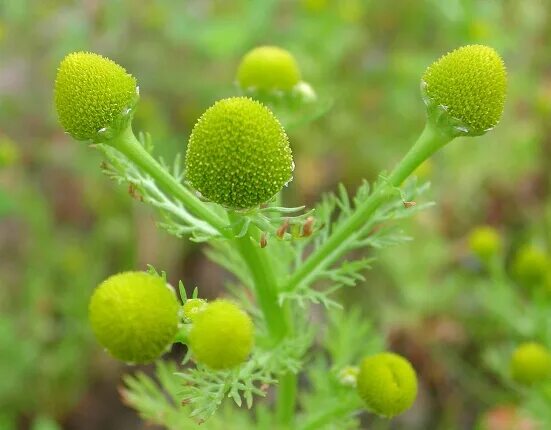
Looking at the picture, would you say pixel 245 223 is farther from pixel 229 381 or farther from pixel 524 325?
pixel 524 325

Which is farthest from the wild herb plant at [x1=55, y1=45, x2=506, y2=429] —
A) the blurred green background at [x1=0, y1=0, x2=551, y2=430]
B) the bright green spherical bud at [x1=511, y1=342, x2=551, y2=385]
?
the blurred green background at [x1=0, y1=0, x2=551, y2=430]

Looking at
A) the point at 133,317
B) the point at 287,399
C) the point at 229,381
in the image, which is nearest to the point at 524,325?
the point at 287,399

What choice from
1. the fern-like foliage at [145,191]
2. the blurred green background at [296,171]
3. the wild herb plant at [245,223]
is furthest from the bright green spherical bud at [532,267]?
the fern-like foliage at [145,191]

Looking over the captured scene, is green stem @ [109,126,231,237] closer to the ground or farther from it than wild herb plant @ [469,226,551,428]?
farther from it

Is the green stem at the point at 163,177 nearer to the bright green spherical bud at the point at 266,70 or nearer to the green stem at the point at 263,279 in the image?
the green stem at the point at 263,279

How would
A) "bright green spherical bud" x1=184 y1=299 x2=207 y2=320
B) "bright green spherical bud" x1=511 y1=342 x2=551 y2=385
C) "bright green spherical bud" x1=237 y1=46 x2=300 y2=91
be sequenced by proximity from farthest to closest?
"bright green spherical bud" x1=511 y1=342 x2=551 y2=385
"bright green spherical bud" x1=237 y1=46 x2=300 y2=91
"bright green spherical bud" x1=184 y1=299 x2=207 y2=320

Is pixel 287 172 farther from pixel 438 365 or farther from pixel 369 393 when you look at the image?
pixel 438 365

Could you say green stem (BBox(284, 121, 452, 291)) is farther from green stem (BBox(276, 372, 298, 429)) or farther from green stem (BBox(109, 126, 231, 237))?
green stem (BBox(276, 372, 298, 429))

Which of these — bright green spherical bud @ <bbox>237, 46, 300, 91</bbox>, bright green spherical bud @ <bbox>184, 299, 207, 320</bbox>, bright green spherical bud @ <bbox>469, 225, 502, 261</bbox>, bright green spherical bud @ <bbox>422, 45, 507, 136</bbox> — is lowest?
bright green spherical bud @ <bbox>469, 225, 502, 261</bbox>
